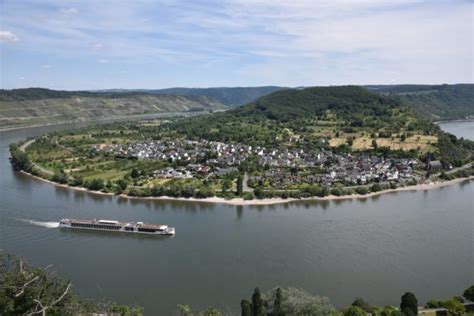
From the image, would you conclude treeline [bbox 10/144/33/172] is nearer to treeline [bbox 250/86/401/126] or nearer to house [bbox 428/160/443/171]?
house [bbox 428/160/443/171]

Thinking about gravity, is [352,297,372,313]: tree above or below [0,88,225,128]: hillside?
below

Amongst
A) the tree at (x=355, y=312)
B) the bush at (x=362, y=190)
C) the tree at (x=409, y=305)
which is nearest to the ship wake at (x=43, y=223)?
the tree at (x=355, y=312)

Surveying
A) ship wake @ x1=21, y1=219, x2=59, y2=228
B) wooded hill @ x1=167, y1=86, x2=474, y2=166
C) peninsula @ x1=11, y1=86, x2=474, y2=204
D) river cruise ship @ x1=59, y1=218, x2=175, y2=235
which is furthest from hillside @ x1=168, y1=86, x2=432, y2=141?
ship wake @ x1=21, y1=219, x2=59, y2=228

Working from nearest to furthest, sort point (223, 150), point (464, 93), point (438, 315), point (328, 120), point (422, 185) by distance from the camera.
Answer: point (438, 315), point (422, 185), point (223, 150), point (328, 120), point (464, 93)

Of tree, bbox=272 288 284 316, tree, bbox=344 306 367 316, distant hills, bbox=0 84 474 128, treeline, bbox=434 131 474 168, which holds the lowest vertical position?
tree, bbox=344 306 367 316

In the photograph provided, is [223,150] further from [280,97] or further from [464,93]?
[464,93]

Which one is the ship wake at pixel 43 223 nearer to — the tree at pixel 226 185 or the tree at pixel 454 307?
the tree at pixel 226 185

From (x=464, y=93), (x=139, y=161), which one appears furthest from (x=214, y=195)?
(x=464, y=93)
